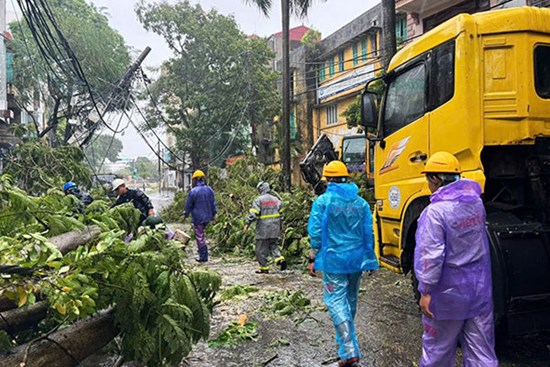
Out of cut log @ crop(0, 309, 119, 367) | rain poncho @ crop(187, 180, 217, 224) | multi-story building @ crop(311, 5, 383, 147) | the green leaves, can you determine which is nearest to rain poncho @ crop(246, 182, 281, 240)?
rain poncho @ crop(187, 180, 217, 224)

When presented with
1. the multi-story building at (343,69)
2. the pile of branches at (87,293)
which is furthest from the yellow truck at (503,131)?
the multi-story building at (343,69)

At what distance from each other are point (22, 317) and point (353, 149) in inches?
534

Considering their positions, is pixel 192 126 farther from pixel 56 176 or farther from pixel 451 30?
pixel 451 30

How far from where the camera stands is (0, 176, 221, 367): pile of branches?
7.11 ft

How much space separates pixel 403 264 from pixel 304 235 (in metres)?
4.47

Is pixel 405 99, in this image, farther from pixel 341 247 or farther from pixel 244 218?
pixel 244 218

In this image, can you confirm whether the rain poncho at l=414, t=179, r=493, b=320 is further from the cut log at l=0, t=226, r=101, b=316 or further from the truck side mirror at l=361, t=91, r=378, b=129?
the cut log at l=0, t=226, r=101, b=316

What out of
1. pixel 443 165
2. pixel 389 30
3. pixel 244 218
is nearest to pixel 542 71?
pixel 443 165

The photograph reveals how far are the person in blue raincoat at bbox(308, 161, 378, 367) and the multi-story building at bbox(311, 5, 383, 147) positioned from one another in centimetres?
1603

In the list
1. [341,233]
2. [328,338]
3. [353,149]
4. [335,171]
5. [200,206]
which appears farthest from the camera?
[353,149]

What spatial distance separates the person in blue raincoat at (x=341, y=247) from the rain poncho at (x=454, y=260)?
0.96 m

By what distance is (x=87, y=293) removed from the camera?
7.36 feet

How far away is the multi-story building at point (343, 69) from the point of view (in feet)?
65.8

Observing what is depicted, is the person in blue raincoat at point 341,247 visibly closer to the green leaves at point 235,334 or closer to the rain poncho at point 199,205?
the green leaves at point 235,334
